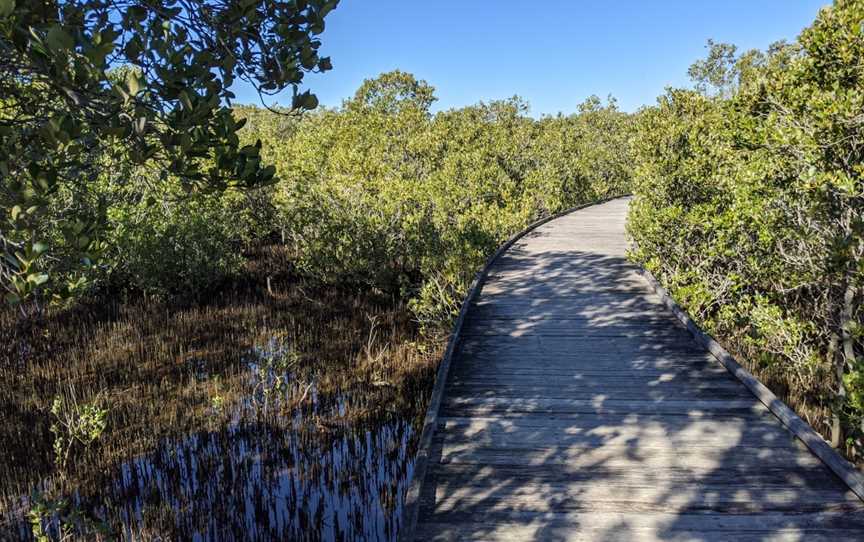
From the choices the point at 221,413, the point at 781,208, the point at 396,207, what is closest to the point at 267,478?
the point at 221,413

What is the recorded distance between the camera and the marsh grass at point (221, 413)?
483 centimetres

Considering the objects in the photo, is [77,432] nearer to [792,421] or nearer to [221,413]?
[221,413]

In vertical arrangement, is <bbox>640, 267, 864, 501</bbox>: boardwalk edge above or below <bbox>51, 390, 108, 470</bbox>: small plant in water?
above

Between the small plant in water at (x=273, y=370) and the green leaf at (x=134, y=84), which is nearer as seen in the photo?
the green leaf at (x=134, y=84)

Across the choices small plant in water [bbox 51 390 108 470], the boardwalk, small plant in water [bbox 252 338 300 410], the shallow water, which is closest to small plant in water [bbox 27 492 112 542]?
the shallow water

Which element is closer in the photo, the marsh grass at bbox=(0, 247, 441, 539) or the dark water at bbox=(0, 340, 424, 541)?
the dark water at bbox=(0, 340, 424, 541)

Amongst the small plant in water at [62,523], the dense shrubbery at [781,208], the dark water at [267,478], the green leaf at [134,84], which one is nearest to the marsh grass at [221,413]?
the dark water at [267,478]

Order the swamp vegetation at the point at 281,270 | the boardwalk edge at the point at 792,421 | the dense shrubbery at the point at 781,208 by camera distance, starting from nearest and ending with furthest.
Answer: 1. the swamp vegetation at the point at 281,270
2. the boardwalk edge at the point at 792,421
3. the dense shrubbery at the point at 781,208

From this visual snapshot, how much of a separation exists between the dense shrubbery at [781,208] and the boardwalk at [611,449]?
65 centimetres

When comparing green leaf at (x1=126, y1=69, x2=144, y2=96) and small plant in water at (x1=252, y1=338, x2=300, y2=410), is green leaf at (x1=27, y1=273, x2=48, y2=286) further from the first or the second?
small plant in water at (x1=252, y1=338, x2=300, y2=410)

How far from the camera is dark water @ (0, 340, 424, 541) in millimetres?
4562

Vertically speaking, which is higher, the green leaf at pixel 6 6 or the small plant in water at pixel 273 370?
the green leaf at pixel 6 6

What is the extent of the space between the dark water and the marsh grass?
0.02m

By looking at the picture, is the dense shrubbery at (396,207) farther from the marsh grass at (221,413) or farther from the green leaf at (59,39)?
the green leaf at (59,39)
